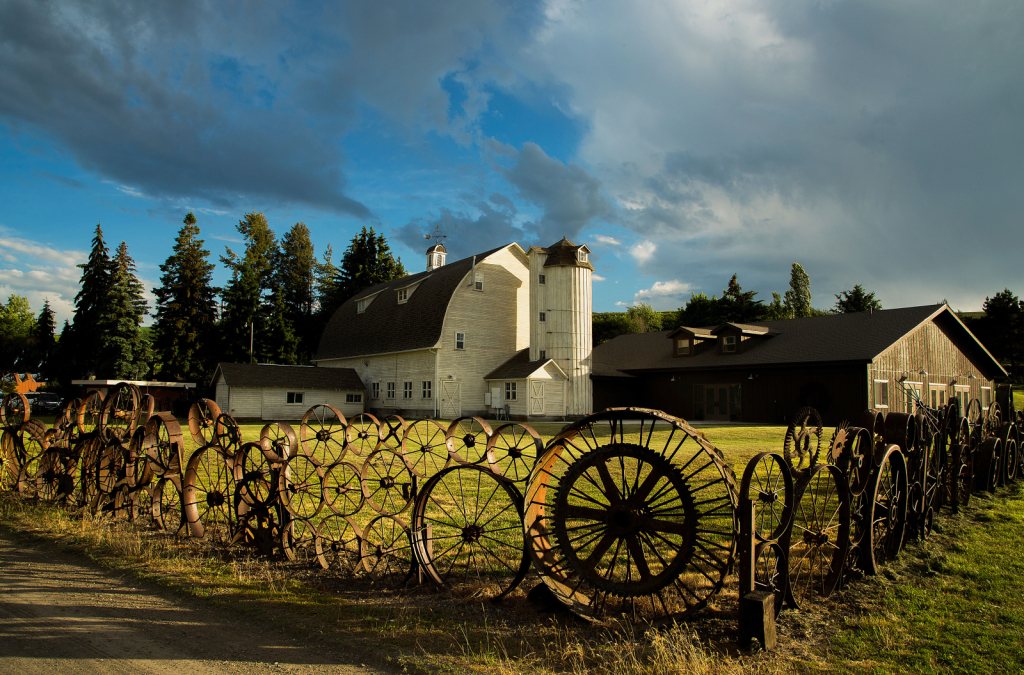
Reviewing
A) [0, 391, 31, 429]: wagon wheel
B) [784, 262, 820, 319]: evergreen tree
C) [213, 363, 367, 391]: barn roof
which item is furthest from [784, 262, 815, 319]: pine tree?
[0, 391, 31, 429]: wagon wheel

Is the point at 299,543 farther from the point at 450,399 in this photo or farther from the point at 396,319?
the point at 396,319

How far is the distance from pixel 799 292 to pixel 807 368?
149 feet

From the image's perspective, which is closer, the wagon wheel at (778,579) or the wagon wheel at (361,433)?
the wagon wheel at (778,579)

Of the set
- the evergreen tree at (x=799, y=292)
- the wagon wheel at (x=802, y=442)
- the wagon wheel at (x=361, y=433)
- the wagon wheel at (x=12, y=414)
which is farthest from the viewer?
the evergreen tree at (x=799, y=292)

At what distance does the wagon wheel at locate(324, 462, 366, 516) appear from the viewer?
5.85 m

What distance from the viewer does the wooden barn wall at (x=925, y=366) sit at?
78.4ft

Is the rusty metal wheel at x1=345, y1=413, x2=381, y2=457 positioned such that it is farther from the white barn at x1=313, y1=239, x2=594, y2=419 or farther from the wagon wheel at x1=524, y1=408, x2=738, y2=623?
the white barn at x1=313, y1=239, x2=594, y2=419

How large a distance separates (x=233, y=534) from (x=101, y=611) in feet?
5.47

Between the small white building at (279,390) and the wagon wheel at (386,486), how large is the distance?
60.2 feet

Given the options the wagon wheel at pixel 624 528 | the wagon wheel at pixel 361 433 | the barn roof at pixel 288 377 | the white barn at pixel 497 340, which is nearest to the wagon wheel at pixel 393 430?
the wagon wheel at pixel 361 433

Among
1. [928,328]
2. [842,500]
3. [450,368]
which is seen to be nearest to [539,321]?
[450,368]

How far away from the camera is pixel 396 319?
33406mm

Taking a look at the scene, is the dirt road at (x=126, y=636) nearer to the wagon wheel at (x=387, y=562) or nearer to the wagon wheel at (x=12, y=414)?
the wagon wheel at (x=387, y=562)

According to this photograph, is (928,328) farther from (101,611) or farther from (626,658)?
(101,611)
